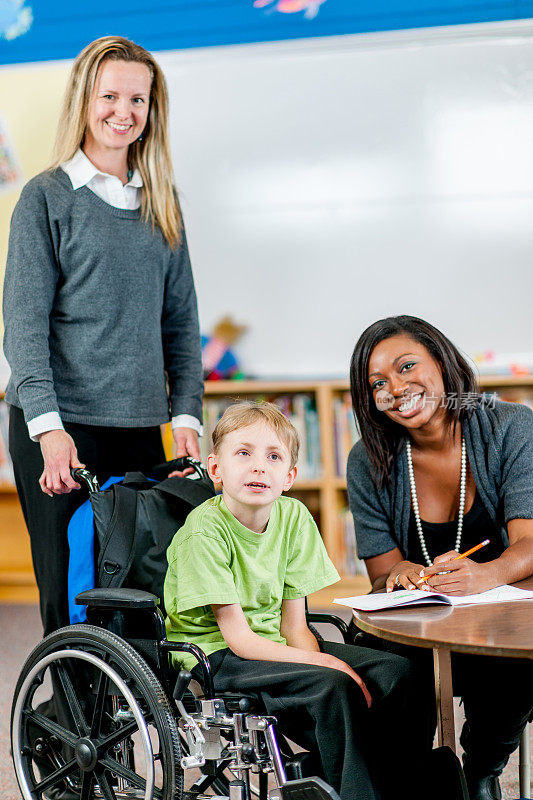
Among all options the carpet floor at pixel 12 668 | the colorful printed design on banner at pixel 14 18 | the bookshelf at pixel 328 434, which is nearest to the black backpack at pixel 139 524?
the carpet floor at pixel 12 668

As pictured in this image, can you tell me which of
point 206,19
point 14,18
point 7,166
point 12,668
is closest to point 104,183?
point 12,668

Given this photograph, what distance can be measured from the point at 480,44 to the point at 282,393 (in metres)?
1.69

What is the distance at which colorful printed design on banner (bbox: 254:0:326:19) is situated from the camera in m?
3.97

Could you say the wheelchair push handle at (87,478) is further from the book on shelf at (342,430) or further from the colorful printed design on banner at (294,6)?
the colorful printed design on banner at (294,6)

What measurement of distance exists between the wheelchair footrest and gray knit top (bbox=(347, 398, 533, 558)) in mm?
590

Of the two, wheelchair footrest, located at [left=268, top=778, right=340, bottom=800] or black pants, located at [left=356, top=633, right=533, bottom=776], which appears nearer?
wheelchair footrest, located at [left=268, top=778, right=340, bottom=800]

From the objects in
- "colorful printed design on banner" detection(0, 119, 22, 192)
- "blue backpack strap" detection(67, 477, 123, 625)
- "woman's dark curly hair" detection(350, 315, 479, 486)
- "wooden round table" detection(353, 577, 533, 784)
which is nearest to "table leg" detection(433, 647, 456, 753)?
"wooden round table" detection(353, 577, 533, 784)

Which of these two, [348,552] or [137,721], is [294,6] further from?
[137,721]

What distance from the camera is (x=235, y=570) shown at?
64.7 inches

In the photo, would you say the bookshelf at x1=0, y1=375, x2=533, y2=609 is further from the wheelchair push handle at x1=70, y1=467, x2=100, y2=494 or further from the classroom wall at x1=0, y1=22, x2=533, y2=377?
the wheelchair push handle at x1=70, y1=467, x2=100, y2=494

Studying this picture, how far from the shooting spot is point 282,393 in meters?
4.04

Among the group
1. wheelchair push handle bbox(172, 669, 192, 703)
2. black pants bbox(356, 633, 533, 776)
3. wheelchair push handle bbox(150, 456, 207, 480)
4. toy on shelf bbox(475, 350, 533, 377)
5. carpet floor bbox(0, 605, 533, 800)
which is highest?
toy on shelf bbox(475, 350, 533, 377)

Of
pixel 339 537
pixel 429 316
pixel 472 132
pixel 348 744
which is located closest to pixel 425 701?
pixel 348 744

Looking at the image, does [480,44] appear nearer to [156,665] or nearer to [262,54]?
[262,54]
